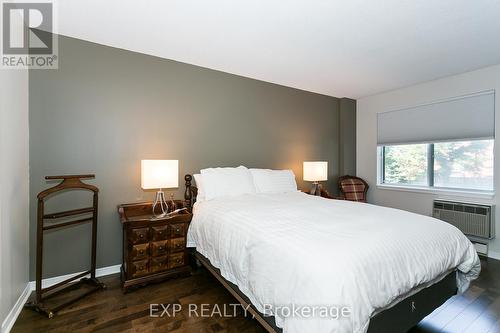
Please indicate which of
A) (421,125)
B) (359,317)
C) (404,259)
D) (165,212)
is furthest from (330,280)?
(421,125)

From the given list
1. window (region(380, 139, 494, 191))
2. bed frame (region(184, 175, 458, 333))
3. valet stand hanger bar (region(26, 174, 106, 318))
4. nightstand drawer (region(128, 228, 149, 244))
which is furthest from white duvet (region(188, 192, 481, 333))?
window (region(380, 139, 494, 191))

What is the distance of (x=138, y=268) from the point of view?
2305mm

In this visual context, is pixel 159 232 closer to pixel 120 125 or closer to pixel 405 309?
pixel 120 125

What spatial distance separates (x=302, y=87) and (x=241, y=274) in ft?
10.7

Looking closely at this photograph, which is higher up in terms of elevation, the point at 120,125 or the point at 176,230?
the point at 120,125

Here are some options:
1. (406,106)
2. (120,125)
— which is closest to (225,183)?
(120,125)

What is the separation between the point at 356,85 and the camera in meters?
3.93

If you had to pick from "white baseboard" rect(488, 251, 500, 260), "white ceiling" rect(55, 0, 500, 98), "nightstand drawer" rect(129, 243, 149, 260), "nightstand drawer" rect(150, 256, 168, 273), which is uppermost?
"white ceiling" rect(55, 0, 500, 98)

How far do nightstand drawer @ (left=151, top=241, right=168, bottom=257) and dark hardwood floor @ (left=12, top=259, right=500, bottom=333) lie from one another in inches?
12.2

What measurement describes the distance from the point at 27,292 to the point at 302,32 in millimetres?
3482

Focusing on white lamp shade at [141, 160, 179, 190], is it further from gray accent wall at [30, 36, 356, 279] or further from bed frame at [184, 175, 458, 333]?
bed frame at [184, 175, 458, 333]

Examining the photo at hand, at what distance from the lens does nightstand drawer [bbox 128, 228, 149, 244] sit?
7.41 ft

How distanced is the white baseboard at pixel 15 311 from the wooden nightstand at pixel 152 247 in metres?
0.74

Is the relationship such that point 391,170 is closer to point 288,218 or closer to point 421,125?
point 421,125
